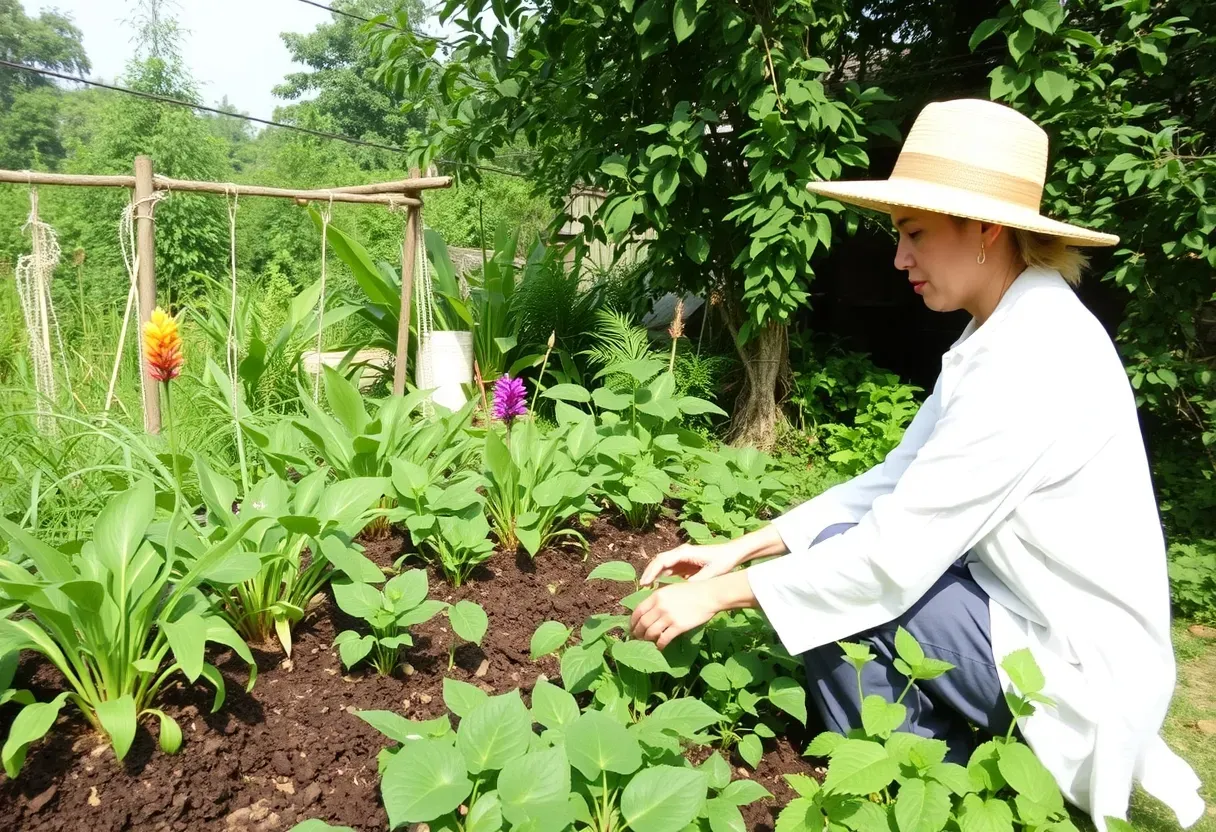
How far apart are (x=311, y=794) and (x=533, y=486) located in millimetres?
Result: 1208

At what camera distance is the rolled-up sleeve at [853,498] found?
1880 mm

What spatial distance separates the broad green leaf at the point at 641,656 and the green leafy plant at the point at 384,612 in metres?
0.46

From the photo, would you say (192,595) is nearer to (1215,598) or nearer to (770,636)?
(770,636)

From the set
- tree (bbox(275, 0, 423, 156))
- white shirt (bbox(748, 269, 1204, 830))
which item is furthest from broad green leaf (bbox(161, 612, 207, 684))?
tree (bbox(275, 0, 423, 156))

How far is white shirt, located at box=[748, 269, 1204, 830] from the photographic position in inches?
55.6

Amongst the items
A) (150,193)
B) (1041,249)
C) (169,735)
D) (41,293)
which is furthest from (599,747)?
(150,193)

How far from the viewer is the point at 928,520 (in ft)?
4.70

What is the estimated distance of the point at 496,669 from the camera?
1987mm

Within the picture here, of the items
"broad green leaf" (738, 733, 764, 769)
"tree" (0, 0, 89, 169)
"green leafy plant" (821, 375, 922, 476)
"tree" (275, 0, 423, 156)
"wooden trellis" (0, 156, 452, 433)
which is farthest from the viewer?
"tree" (275, 0, 423, 156)

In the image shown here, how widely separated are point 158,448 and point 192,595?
98cm

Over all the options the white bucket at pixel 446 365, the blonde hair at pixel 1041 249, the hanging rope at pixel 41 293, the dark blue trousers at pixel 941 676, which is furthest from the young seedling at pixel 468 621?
the white bucket at pixel 446 365

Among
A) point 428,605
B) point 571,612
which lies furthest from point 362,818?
point 571,612

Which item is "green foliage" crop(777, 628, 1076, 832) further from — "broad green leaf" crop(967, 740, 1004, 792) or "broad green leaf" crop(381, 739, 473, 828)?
"broad green leaf" crop(381, 739, 473, 828)

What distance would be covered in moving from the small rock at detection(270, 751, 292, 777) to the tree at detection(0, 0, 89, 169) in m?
33.9
